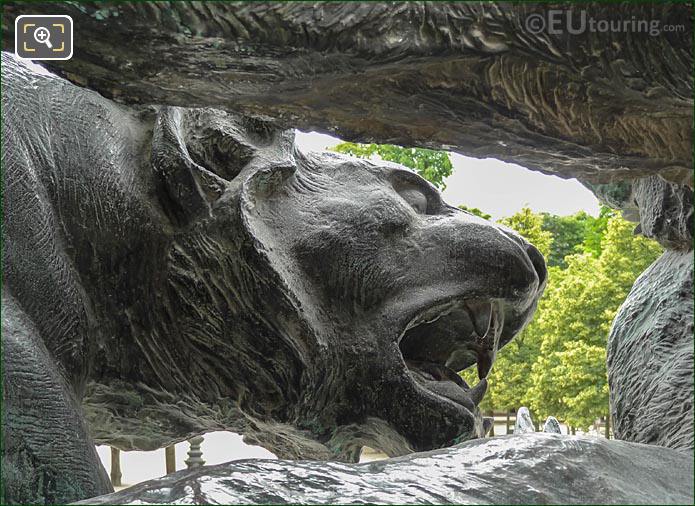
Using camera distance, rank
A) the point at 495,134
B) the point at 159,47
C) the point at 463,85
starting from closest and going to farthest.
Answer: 1. the point at 159,47
2. the point at 463,85
3. the point at 495,134

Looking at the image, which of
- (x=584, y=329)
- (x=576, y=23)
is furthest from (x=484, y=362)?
(x=584, y=329)

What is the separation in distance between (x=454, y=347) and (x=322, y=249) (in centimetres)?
46

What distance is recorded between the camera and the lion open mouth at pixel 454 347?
234 cm

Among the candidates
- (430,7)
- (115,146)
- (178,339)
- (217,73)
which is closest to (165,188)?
(115,146)

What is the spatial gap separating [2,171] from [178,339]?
0.51 meters

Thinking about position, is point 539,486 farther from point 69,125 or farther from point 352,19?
point 69,125

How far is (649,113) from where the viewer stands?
158 centimetres

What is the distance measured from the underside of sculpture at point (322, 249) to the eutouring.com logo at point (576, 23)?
0.01 meters

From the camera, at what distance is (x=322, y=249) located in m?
2.24

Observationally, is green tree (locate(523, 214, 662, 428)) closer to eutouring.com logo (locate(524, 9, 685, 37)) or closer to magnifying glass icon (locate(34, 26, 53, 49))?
eutouring.com logo (locate(524, 9, 685, 37))

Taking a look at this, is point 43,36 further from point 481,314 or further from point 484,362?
point 484,362

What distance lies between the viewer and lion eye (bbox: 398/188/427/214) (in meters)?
2.46

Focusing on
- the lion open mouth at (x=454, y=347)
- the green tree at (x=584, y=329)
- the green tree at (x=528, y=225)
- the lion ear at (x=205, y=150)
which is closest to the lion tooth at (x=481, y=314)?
the lion open mouth at (x=454, y=347)

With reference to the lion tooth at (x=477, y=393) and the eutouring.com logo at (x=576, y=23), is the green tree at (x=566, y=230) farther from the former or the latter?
the eutouring.com logo at (x=576, y=23)
